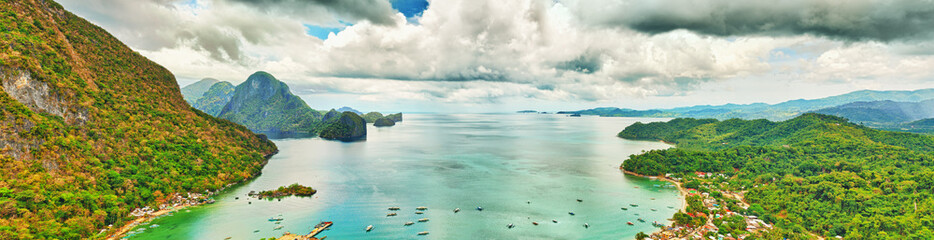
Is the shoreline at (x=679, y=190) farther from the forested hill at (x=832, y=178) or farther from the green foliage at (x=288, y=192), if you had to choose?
the green foliage at (x=288, y=192)

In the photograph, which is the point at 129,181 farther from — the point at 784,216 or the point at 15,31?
the point at 784,216

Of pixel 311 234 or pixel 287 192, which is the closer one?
pixel 311 234

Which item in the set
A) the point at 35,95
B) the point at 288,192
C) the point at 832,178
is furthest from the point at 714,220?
the point at 35,95

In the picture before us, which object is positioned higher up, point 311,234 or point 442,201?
point 311,234

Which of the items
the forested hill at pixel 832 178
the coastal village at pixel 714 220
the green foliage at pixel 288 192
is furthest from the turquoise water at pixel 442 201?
the forested hill at pixel 832 178

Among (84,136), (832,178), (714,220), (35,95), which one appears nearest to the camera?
(714,220)

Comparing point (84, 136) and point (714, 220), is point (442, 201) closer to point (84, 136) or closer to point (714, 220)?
point (714, 220)
